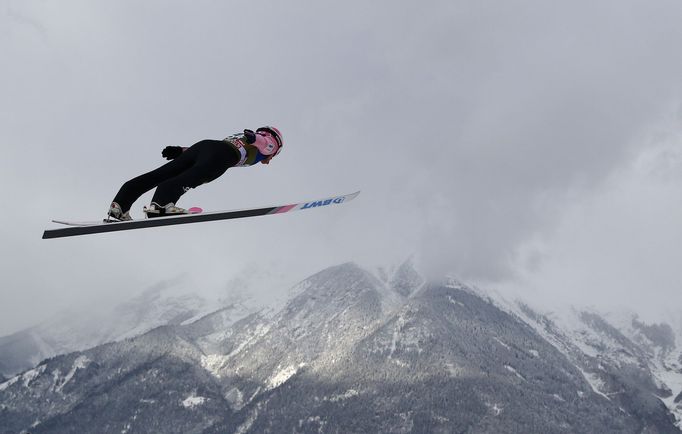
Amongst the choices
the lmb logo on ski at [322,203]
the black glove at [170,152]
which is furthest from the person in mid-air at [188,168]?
the lmb logo on ski at [322,203]

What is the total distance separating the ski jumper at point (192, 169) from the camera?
1516cm

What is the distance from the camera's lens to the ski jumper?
49.7ft

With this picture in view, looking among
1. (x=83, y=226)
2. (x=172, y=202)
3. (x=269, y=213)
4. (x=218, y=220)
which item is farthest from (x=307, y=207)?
(x=83, y=226)

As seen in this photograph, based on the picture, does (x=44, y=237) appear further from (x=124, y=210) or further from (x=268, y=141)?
(x=268, y=141)

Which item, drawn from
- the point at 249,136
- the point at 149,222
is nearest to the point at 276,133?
the point at 249,136

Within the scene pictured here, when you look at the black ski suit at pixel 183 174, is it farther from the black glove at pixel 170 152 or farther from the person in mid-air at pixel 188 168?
the black glove at pixel 170 152

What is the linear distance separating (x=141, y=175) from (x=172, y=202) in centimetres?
94

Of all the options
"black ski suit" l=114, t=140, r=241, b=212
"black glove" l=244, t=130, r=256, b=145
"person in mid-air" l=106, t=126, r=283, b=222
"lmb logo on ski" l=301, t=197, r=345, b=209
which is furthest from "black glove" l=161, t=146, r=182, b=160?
"lmb logo on ski" l=301, t=197, r=345, b=209

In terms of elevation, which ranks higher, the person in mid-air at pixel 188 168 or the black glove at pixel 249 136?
the black glove at pixel 249 136

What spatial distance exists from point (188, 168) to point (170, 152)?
741mm

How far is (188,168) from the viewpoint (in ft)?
52.7

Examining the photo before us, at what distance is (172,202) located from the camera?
15.2m

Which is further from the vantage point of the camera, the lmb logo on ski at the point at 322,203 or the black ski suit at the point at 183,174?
the lmb logo on ski at the point at 322,203

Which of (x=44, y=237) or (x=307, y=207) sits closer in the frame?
(x=44, y=237)
